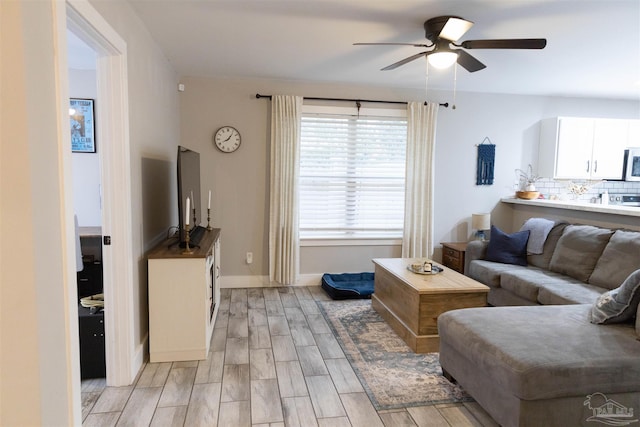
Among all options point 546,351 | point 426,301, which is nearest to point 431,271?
point 426,301

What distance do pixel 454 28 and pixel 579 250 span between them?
244cm

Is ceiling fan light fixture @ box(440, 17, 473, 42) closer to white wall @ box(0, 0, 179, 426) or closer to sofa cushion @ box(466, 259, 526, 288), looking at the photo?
white wall @ box(0, 0, 179, 426)

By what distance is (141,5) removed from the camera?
2674 millimetres

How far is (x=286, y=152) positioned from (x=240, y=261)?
1.42m

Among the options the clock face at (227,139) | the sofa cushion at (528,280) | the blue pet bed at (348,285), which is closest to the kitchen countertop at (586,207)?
the sofa cushion at (528,280)

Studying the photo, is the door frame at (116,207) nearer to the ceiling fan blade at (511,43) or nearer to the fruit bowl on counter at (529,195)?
the ceiling fan blade at (511,43)

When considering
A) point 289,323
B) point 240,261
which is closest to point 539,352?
point 289,323

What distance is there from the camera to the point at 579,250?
3770mm

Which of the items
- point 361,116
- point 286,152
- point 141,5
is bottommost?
point 286,152

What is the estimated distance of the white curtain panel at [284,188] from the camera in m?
4.69

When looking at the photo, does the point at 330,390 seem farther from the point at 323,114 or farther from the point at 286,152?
the point at 323,114

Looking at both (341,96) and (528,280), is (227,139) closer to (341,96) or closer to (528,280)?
(341,96)

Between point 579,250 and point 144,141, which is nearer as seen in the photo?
point 144,141

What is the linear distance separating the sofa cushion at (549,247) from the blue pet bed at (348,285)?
5.84 feet
